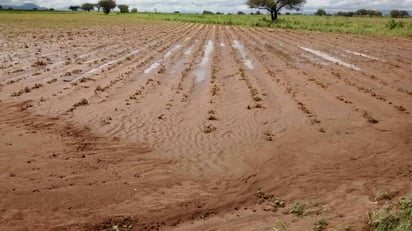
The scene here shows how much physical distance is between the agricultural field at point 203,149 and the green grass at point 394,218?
0.05 metres

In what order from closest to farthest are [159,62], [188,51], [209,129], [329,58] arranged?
[209,129]
[159,62]
[329,58]
[188,51]

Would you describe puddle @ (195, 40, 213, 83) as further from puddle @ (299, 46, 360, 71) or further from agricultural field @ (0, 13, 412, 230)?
puddle @ (299, 46, 360, 71)

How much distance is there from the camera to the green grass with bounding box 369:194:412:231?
5.07 m

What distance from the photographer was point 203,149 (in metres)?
8.88

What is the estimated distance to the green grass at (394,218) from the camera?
507cm

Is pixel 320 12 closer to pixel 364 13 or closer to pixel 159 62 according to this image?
pixel 364 13

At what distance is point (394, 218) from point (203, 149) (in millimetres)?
4230

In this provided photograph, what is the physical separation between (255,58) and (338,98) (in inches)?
Result: 360

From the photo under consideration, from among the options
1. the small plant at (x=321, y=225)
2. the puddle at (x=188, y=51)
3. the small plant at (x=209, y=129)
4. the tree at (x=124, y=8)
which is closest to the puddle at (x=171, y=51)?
the puddle at (x=188, y=51)

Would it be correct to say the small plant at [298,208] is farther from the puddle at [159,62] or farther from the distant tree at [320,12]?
the distant tree at [320,12]

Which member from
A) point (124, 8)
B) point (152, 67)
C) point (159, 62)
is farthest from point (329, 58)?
point (124, 8)

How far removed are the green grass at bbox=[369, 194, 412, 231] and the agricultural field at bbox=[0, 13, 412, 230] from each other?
0.15 ft

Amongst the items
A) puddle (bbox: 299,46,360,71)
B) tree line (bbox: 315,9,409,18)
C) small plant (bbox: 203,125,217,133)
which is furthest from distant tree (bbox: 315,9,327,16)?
small plant (bbox: 203,125,217,133)

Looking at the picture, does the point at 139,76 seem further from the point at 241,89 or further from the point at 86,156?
the point at 86,156
